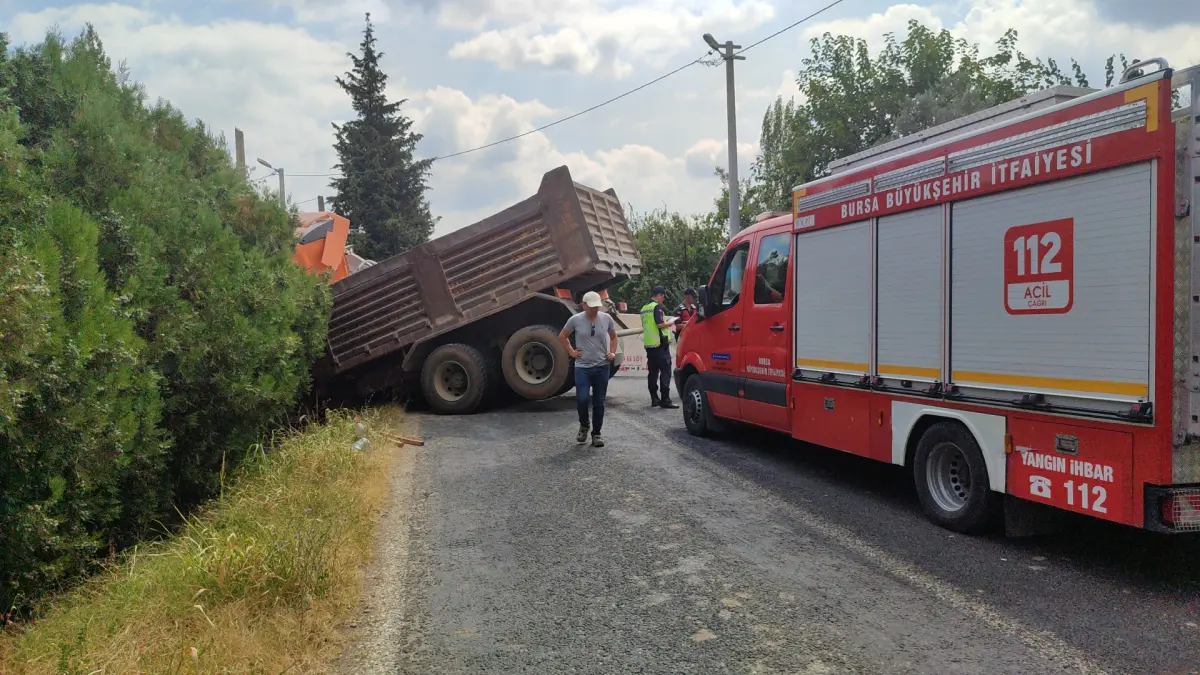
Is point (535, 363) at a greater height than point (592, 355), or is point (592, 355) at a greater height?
point (592, 355)

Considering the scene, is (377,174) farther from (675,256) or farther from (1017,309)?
(1017,309)

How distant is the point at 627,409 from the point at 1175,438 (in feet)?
25.2

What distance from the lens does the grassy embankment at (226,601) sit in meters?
3.78

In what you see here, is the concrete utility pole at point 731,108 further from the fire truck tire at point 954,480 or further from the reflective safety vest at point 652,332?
the fire truck tire at point 954,480

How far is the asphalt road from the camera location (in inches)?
149

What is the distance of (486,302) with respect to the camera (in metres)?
11.4

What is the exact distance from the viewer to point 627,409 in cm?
1150

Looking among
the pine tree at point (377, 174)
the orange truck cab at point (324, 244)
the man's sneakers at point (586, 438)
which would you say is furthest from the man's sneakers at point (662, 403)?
the pine tree at point (377, 174)

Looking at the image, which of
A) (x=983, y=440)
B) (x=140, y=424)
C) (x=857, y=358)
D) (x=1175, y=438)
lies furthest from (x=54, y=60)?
(x=1175, y=438)

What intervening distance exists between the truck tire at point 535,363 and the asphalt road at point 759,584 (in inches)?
152

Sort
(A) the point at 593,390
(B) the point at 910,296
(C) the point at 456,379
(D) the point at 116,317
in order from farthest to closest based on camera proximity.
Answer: (C) the point at 456,379
(A) the point at 593,390
(D) the point at 116,317
(B) the point at 910,296

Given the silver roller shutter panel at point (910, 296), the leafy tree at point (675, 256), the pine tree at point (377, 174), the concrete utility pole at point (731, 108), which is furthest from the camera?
the pine tree at point (377, 174)

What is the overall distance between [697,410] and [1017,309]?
447cm

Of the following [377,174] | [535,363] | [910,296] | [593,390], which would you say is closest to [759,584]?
[910,296]
